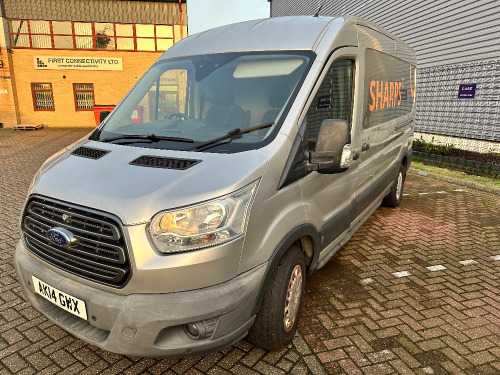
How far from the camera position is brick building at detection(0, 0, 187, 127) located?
22.5 metres

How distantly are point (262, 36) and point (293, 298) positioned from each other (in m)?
2.13

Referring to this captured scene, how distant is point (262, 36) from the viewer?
9.98 feet

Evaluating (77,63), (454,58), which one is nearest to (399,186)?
(454,58)

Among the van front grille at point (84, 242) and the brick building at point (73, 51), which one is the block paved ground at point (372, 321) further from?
the brick building at point (73, 51)

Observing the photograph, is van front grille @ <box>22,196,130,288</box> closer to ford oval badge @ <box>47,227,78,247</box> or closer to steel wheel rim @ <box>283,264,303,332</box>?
ford oval badge @ <box>47,227,78,247</box>

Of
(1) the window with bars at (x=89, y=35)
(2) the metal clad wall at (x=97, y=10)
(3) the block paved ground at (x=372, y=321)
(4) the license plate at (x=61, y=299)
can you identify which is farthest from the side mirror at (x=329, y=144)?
(2) the metal clad wall at (x=97, y=10)

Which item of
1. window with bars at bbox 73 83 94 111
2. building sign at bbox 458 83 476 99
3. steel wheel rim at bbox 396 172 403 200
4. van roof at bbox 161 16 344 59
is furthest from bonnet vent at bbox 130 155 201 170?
window with bars at bbox 73 83 94 111

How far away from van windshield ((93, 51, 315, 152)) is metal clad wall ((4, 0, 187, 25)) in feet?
77.1

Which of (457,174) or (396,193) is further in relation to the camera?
(457,174)

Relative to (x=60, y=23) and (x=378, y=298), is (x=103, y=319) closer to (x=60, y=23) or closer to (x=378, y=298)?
(x=378, y=298)

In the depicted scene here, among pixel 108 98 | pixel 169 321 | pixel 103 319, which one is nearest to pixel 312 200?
pixel 169 321

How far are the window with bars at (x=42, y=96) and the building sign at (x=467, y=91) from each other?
23.0 metres

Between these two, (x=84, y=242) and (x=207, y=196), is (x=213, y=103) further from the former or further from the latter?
(x=84, y=242)

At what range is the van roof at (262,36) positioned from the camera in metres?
2.90
